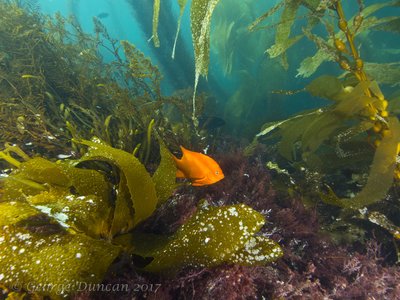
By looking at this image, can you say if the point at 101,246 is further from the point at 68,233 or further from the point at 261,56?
the point at 261,56

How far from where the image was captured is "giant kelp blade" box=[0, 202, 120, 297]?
4.28ft

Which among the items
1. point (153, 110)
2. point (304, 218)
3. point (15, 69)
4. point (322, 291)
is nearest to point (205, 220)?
point (322, 291)

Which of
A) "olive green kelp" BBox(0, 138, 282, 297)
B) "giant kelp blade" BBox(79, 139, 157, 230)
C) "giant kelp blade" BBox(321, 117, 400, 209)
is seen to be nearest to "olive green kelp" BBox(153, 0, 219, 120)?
"giant kelp blade" BBox(79, 139, 157, 230)

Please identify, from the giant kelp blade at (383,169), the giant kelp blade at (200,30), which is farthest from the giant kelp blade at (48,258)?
the giant kelp blade at (383,169)

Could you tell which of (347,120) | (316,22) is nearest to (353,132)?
(347,120)

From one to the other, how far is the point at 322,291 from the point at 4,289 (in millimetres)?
1805

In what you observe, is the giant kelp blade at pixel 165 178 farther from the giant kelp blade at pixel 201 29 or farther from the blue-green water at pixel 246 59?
the blue-green water at pixel 246 59

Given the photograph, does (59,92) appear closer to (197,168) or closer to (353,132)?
(197,168)

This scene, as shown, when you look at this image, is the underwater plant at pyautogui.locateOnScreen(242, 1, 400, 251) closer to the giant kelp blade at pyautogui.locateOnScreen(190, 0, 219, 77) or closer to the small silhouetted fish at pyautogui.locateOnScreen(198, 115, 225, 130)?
the giant kelp blade at pyautogui.locateOnScreen(190, 0, 219, 77)

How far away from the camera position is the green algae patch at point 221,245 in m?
1.43

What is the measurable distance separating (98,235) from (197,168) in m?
0.77

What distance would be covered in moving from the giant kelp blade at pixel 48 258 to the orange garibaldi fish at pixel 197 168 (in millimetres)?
773

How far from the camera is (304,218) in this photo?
235 cm

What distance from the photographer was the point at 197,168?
198 cm
